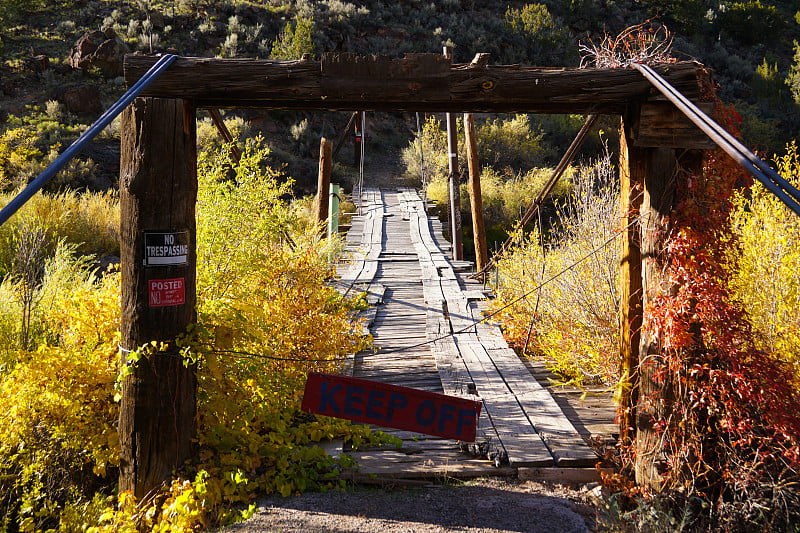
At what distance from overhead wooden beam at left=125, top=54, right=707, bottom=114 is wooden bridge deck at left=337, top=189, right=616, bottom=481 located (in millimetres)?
1486

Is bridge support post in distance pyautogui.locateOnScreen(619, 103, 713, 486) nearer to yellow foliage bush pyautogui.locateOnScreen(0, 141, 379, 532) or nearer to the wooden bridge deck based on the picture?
the wooden bridge deck

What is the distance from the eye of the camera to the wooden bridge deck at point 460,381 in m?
3.40

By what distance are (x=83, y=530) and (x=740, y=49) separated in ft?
128

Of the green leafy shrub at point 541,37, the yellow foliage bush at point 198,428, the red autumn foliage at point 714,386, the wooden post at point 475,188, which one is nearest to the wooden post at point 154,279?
the yellow foliage bush at point 198,428

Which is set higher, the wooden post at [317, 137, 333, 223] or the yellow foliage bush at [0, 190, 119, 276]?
the wooden post at [317, 137, 333, 223]

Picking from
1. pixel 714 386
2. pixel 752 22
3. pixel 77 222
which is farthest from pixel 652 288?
pixel 752 22

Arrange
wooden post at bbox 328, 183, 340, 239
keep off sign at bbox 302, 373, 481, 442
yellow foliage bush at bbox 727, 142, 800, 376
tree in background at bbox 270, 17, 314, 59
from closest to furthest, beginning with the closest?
keep off sign at bbox 302, 373, 481, 442 → yellow foliage bush at bbox 727, 142, 800, 376 → wooden post at bbox 328, 183, 340, 239 → tree in background at bbox 270, 17, 314, 59

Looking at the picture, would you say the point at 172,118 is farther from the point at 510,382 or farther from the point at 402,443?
the point at 510,382

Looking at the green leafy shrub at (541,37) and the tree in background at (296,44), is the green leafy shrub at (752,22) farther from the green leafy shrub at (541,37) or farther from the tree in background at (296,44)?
the tree in background at (296,44)

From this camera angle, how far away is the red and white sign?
303 cm

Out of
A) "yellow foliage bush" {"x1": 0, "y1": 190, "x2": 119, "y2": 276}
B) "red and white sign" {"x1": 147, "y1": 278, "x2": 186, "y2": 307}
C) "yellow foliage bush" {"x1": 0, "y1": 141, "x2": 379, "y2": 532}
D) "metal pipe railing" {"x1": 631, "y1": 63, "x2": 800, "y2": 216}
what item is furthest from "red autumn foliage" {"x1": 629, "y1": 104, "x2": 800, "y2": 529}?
"yellow foliage bush" {"x1": 0, "y1": 190, "x2": 119, "y2": 276}

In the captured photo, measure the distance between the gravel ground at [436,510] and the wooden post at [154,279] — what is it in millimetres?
716

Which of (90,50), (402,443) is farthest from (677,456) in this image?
(90,50)

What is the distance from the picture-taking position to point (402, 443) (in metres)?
3.68
